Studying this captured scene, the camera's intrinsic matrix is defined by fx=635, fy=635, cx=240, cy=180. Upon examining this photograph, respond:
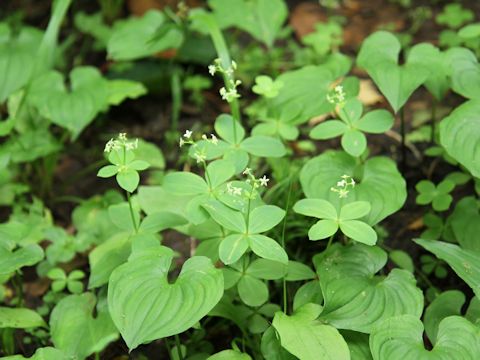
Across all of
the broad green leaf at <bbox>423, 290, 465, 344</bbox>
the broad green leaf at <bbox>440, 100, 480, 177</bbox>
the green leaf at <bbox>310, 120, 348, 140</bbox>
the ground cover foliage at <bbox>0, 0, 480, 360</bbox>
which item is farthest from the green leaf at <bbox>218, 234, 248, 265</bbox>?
the broad green leaf at <bbox>440, 100, 480, 177</bbox>

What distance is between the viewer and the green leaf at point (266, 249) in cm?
179

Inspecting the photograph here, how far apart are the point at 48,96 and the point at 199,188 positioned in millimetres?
1107

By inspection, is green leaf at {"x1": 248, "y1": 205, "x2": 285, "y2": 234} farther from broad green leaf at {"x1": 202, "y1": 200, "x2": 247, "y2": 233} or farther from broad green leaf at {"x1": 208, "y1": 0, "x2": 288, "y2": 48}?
broad green leaf at {"x1": 208, "y1": 0, "x2": 288, "y2": 48}

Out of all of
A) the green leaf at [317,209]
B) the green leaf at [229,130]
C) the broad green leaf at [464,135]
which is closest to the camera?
the green leaf at [317,209]

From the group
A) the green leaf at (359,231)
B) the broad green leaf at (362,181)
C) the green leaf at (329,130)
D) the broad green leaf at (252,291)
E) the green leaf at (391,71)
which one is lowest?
the broad green leaf at (252,291)

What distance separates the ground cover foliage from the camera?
1833mm

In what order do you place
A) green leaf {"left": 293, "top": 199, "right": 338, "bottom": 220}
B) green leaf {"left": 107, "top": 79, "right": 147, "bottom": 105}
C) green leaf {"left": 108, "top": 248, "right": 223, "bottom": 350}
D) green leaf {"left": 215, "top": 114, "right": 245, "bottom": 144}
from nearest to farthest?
green leaf {"left": 108, "top": 248, "right": 223, "bottom": 350} < green leaf {"left": 293, "top": 199, "right": 338, "bottom": 220} < green leaf {"left": 215, "top": 114, "right": 245, "bottom": 144} < green leaf {"left": 107, "top": 79, "right": 147, "bottom": 105}

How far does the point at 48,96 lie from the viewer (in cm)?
274

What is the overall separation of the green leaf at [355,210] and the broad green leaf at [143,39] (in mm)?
1418

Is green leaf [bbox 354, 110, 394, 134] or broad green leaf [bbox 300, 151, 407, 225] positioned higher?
green leaf [bbox 354, 110, 394, 134]

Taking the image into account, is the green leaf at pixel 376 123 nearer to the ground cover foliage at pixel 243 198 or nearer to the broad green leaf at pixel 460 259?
the ground cover foliage at pixel 243 198

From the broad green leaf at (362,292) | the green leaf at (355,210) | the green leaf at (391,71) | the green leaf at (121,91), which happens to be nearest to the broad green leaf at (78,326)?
the broad green leaf at (362,292)

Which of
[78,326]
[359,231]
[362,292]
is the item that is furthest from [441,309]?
[78,326]

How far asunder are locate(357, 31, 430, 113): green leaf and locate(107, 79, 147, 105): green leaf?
1.04 m
